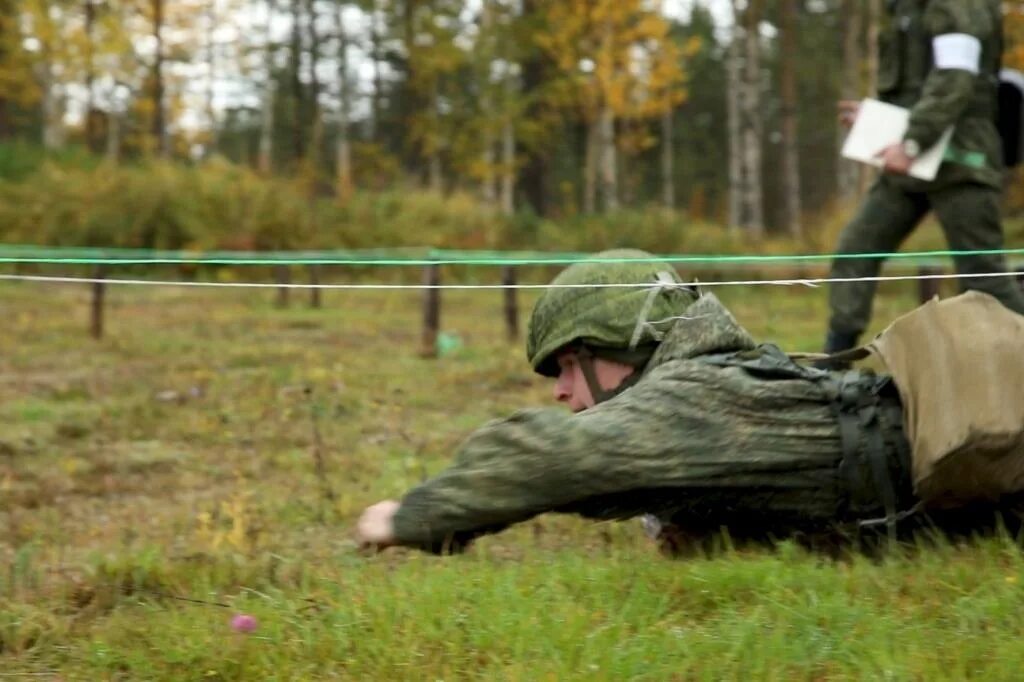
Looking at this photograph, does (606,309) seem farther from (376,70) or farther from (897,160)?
(376,70)

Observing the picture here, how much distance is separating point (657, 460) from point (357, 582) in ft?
2.37

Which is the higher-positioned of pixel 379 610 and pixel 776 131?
pixel 776 131

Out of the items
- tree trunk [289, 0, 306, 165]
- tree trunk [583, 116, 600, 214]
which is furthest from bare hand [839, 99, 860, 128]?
tree trunk [289, 0, 306, 165]

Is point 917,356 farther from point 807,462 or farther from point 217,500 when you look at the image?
point 217,500

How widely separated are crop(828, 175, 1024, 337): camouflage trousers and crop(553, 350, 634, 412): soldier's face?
7.00 feet

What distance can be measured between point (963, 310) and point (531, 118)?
80.2ft

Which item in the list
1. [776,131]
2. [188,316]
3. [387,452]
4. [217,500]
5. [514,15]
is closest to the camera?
[217,500]

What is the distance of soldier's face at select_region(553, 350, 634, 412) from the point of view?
3.19 meters

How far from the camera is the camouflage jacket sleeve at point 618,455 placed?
273 centimetres

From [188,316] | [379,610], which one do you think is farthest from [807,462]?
[188,316]

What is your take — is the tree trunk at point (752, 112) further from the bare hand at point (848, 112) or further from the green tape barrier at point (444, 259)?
the bare hand at point (848, 112)

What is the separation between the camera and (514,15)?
2441 centimetres

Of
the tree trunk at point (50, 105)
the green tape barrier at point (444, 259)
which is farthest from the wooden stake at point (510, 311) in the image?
the tree trunk at point (50, 105)

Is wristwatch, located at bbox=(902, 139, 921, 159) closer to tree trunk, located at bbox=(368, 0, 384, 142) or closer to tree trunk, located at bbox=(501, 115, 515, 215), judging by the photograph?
tree trunk, located at bbox=(501, 115, 515, 215)
